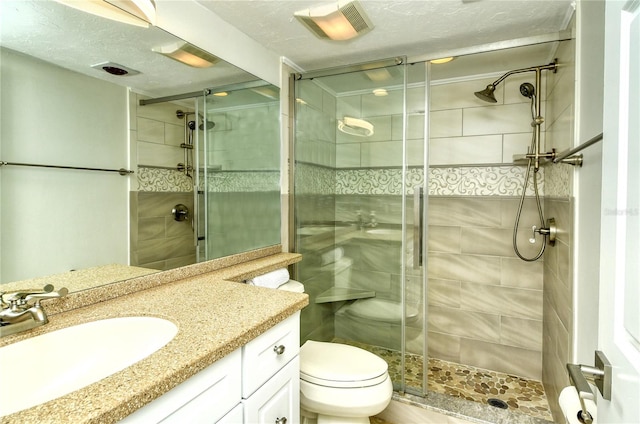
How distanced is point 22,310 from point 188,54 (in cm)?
124

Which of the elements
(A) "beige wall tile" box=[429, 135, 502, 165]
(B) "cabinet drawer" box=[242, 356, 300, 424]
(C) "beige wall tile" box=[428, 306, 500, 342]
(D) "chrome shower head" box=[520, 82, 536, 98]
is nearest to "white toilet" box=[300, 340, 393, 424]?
(B) "cabinet drawer" box=[242, 356, 300, 424]

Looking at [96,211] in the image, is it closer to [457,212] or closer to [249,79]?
[249,79]

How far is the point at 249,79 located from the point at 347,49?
665 millimetres

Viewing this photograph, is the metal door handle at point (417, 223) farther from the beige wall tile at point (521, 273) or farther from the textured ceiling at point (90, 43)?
the textured ceiling at point (90, 43)

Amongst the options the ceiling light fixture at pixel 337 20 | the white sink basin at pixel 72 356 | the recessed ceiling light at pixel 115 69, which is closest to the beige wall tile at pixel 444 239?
the ceiling light fixture at pixel 337 20

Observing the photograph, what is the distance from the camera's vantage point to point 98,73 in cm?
118

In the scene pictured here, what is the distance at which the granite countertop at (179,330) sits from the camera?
570 millimetres

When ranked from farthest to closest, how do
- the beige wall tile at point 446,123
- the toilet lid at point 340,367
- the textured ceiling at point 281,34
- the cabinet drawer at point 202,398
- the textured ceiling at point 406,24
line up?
1. the beige wall tile at point 446,123
2. the textured ceiling at point 406,24
3. the toilet lid at point 340,367
4. the textured ceiling at point 281,34
5. the cabinet drawer at point 202,398

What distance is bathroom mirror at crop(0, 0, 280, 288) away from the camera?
0.95 meters

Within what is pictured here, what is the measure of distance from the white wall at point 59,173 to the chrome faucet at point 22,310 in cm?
12

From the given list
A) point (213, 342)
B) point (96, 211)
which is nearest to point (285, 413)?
point (213, 342)

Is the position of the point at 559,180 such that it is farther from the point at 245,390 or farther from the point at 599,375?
the point at 245,390

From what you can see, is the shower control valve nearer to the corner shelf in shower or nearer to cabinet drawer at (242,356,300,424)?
the corner shelf in shower

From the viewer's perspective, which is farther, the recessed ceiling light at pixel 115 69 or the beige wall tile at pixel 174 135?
the beige wall tile at pixel 174 135
